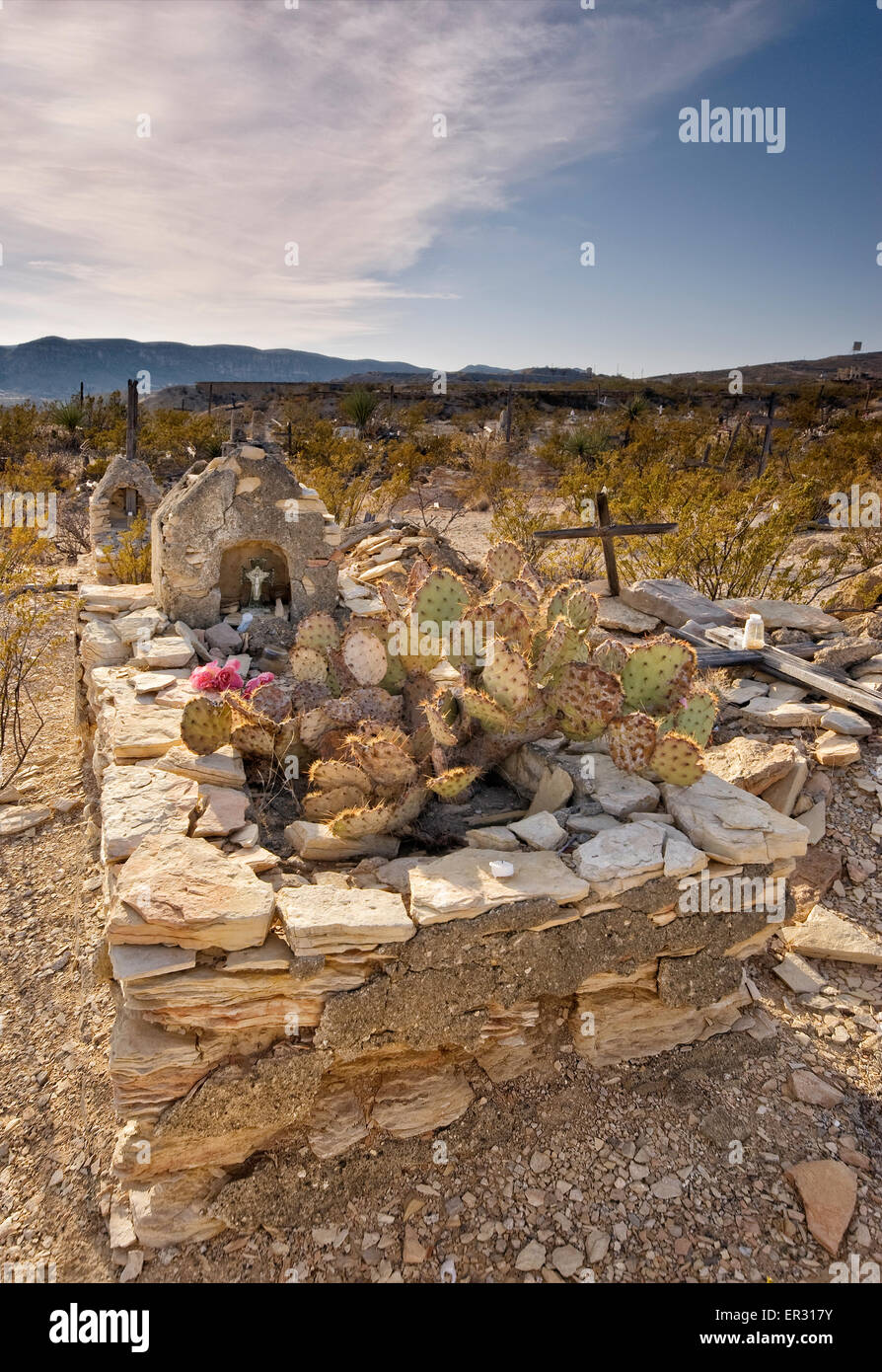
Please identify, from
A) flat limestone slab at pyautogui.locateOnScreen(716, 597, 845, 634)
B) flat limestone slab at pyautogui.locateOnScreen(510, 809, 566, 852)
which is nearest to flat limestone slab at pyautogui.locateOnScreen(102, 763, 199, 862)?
flat limestone slab at pyautogui.locateOnScreen(510, 809, 566, 852)

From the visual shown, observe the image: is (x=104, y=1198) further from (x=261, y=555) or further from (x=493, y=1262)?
(x=261, y=555)

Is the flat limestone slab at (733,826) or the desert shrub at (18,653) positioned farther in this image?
the desert shrub at (18,653)

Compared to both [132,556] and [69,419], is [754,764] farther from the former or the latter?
[69,419]

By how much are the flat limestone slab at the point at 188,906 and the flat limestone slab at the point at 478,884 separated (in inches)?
22.1

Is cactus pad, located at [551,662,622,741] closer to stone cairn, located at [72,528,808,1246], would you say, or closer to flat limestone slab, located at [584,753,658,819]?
stone cairn, located at [72,528,808,1246]

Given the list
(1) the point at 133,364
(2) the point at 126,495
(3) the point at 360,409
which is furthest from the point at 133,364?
(2) the point at 126,495

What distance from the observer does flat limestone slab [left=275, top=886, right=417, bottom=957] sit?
2533 mm

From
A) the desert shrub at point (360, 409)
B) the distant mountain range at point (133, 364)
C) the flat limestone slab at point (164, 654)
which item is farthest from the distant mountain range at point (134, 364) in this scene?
the flat limestone slab at point (164, 654)

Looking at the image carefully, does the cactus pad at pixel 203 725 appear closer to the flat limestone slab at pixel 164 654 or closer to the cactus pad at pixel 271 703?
the cactus pad at pixel 271 703

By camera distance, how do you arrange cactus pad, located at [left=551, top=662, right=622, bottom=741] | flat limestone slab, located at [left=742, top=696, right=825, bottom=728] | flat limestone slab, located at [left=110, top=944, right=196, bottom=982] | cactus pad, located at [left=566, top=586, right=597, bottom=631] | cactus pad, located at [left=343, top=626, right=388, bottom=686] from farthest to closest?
flat limestone slab, located at [left=742, top=696, right=825, bottom=728] → cactus pad, located at [left=566, top=586, right=597, bottom=631] → cactus pad, located at [left=343, top=626, right=388, bottom=686] → cactus pad, located at [left=551, top=662, right=622, bottom=741] → flat limestone slab, located at [left=110, top=944, right=196, bottom=982]

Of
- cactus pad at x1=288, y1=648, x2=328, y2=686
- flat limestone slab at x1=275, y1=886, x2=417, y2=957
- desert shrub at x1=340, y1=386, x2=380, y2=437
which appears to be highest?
desert shrub at x1=340, y1=386, x2=380, y2=437

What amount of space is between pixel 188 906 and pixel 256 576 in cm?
434

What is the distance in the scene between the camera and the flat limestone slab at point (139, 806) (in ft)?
9.82

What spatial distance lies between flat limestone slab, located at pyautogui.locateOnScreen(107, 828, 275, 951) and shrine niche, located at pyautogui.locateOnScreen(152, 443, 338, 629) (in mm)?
3476
